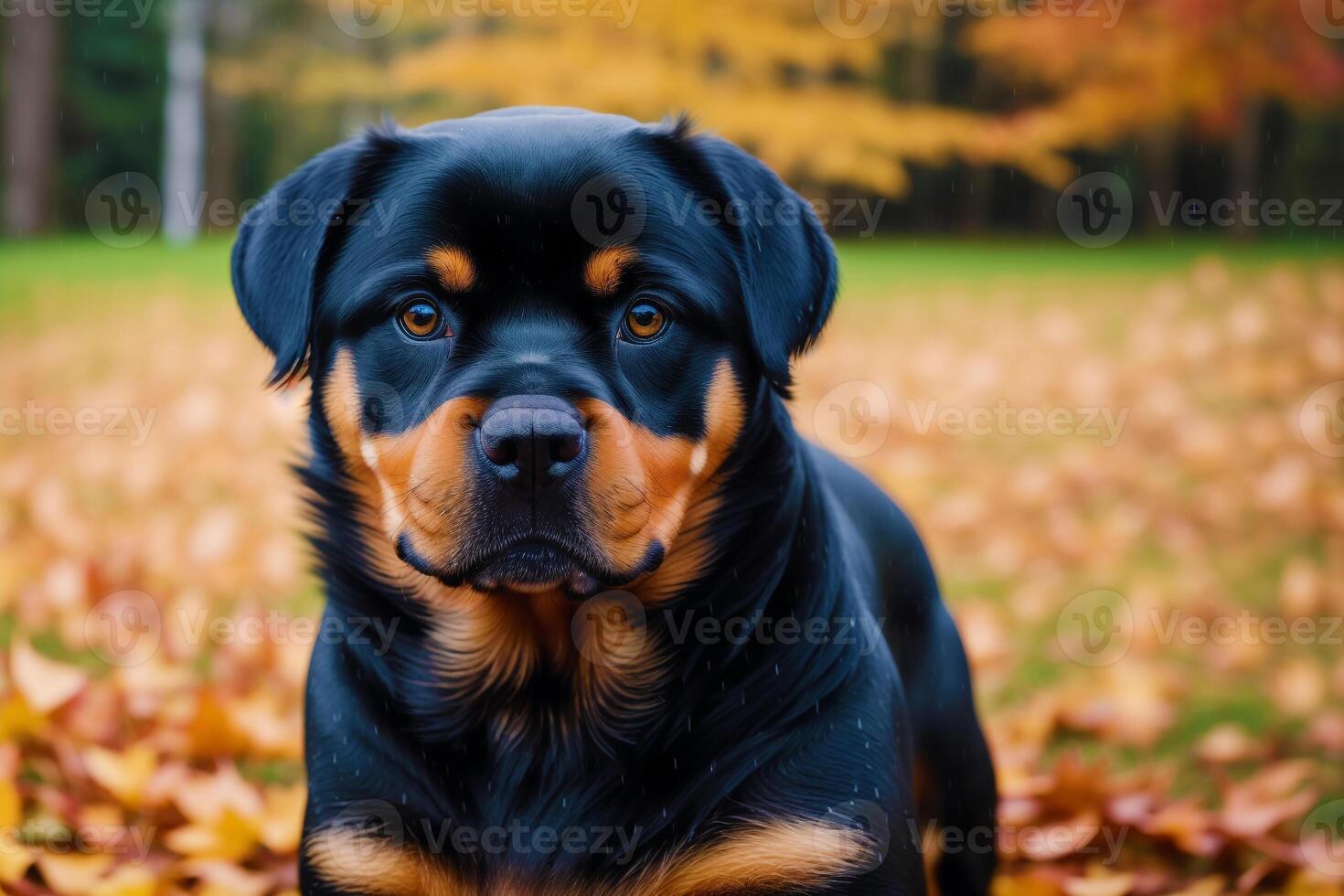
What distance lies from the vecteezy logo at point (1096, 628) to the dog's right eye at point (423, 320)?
296 cm

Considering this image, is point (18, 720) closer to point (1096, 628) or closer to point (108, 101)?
point (1096, 628)

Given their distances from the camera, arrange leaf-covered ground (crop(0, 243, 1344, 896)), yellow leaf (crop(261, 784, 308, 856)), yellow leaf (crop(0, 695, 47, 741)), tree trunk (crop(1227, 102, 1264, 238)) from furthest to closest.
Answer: tree trunk (crop(1227, 102, 1264, 238)) → yellow leaf (crop(0, 695, 47, 741)) → leaf-covered ground (crop(0, 243, 1344, 896)) → yellow leaf (crop(261, 784, 308, 856))

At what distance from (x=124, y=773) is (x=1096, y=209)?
68.9 ft

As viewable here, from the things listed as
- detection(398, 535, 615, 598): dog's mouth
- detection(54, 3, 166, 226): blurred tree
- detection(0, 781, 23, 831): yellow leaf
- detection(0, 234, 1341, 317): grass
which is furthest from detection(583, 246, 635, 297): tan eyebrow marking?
detection(54, 3, 166, 226): blurred tree

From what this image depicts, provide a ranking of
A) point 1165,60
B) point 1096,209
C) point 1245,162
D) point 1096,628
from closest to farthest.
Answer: point 1096,628 < point 1165,60 < point 1245,162 < point 1096,209

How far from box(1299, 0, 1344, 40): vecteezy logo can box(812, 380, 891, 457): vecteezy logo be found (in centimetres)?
880

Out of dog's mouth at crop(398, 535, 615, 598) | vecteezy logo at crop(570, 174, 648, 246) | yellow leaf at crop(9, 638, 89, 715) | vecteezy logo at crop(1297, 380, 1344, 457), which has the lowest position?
yellow leaf at crop(9, 638, 89, 715)

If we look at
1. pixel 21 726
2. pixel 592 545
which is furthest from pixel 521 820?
pixel 21 726

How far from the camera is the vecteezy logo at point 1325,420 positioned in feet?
22.0

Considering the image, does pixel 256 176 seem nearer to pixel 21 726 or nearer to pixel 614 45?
pixel 614 45

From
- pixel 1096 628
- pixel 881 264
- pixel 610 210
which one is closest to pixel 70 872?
pixel 610 210

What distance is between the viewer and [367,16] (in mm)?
21172

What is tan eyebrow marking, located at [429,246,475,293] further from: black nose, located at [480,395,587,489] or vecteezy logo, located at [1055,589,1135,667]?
vecteezy logo, located at [1055,589,1135,667]

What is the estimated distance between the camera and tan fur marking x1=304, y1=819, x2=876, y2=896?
7.38 feet
